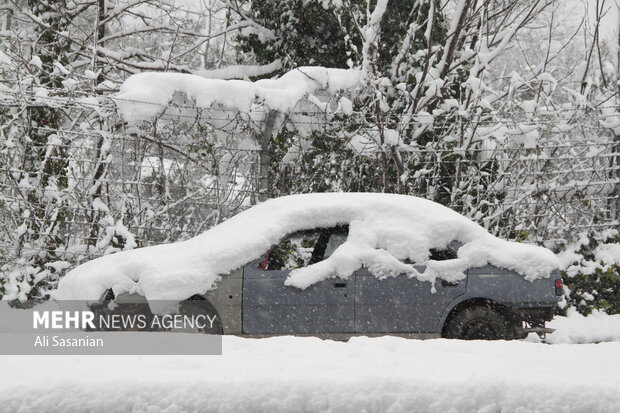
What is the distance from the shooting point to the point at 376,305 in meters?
7.35

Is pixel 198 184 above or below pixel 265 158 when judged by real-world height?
below

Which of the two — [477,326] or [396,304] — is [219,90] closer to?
[396,304]

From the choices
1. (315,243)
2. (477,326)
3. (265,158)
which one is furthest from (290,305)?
(265,158)

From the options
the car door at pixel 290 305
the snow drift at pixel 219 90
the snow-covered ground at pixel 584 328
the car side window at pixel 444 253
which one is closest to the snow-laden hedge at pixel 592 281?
the snow-covered ground at pixel 584 328

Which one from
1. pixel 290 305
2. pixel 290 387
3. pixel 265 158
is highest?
pixel 265 158

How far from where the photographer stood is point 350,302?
7336 mm

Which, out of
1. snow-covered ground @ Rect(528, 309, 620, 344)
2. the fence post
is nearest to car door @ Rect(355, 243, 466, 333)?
snow-covered ground @ Rect(528, 309, 620, 344)

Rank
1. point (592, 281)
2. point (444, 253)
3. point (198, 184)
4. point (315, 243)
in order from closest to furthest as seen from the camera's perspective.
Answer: point (444, 253), point (315, 243), point (198, 184), point (592, 281)

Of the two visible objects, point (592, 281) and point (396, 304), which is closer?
point (396, 304)

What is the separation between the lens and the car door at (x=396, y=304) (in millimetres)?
7336

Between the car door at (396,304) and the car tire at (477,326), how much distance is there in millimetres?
172

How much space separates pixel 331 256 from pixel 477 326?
1520mm

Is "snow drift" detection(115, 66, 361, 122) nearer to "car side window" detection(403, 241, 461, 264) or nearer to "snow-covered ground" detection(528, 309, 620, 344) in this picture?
"car side window" detection(403, 241, 461, 264)

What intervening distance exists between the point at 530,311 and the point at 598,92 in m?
6.63
